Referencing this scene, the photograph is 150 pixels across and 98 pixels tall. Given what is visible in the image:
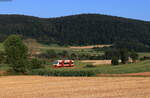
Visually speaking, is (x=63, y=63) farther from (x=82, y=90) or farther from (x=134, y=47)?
(x=134, y=47)

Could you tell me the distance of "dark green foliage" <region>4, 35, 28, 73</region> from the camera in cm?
7075

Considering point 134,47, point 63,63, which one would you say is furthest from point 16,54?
point 134,47

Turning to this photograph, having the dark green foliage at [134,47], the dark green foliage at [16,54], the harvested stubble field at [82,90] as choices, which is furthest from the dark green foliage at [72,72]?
the dark green foliage at [134,47]

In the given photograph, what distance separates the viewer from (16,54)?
79.1 metres

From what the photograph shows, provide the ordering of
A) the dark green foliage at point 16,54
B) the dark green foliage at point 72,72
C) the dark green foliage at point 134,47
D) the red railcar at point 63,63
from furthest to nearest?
the dark green foliage at point 134,47 → the red railcar at point 63,63 → the dark green foliage at point 16,54 → the dark green foliage at point 72,72

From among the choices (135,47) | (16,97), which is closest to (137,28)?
(135,47)

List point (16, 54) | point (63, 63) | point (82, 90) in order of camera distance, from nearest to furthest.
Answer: point (82, 90), point (16, 54), point (63, 63)

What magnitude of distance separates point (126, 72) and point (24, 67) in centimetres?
2447

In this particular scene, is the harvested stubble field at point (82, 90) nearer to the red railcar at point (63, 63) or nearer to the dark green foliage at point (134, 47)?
the red railcar at point (63, 63)

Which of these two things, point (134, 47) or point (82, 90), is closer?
point (82, 90)

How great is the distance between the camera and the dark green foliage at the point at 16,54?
70.8 meters

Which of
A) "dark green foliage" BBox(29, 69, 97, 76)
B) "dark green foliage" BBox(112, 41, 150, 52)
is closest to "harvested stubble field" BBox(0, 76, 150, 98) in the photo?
"dark green foliage" BBox(29, 69, 97, 76)

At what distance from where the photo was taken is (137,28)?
19438cm

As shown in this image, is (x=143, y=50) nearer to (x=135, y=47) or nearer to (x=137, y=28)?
(x=135, y=47)
